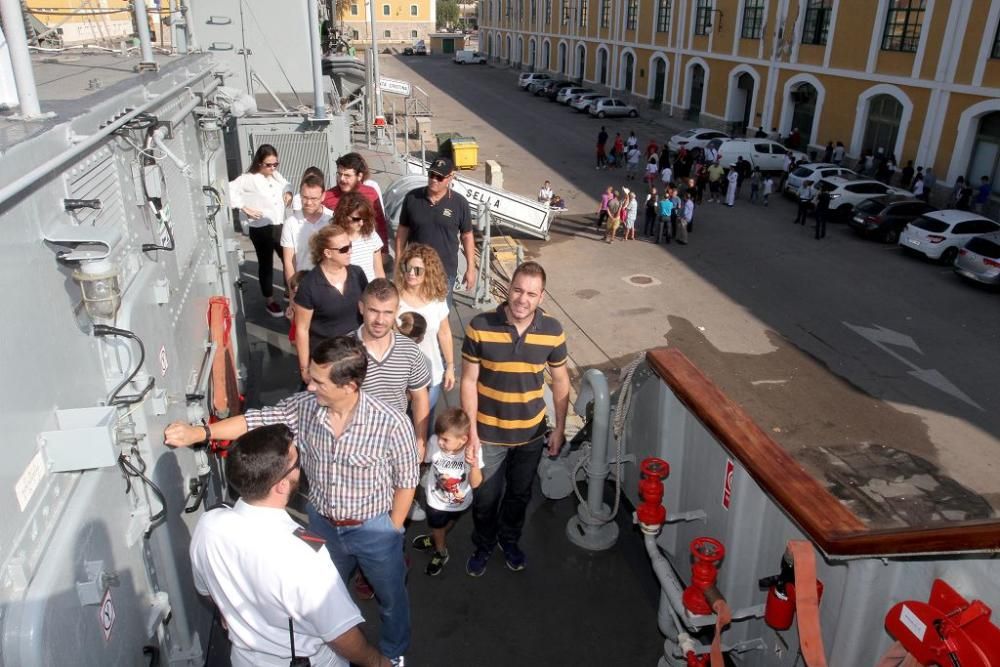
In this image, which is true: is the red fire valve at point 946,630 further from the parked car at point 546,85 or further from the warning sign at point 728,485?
the parked car at point 546,85

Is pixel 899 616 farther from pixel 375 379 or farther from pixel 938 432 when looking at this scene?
pixel 938 432

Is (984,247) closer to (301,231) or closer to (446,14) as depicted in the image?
(301,231)

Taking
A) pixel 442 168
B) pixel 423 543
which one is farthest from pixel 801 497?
pixel 442 168

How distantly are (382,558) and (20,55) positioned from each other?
2.79m

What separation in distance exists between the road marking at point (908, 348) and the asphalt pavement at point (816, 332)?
0.04 metres

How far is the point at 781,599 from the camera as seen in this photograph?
3373 millimetres

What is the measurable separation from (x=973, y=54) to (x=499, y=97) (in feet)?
111

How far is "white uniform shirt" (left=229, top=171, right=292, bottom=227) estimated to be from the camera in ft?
26.8

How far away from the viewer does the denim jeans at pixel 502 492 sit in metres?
4.77

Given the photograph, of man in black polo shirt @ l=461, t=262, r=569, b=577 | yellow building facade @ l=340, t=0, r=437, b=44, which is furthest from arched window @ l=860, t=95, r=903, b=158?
yellow building facade @ l=340, t=0, r=437, b=44

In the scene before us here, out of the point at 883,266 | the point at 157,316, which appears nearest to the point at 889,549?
the point at 157,316

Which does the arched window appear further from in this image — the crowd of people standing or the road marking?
the crowd of people standing

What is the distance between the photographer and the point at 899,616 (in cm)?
282

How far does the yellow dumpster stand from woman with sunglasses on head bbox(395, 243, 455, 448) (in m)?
23.0
